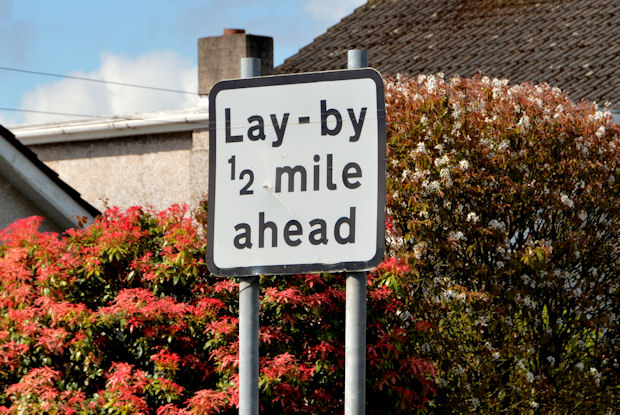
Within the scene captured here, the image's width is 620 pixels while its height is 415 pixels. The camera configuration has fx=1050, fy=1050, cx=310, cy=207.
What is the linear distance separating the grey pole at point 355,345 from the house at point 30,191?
752 cm

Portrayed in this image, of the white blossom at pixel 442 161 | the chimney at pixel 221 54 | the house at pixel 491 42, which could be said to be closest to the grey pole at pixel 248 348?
the white blossom at pixel 442 161

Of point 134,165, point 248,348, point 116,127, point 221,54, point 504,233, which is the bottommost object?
point 248,348

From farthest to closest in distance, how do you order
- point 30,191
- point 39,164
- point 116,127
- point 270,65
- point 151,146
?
point 270,65, point 151,146, point 116,127, point 30,191, point 39,164

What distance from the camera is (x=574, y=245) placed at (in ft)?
29.0

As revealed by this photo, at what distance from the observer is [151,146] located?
17344mm

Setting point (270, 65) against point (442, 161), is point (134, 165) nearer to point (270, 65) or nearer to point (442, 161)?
point (270, 65)

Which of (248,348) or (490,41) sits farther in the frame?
(490,41)

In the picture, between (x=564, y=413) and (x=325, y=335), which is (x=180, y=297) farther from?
(x=564, y=413)

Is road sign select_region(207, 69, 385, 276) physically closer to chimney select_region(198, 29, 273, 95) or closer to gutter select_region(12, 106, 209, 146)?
gutter select_region(12, 106, 209, 146)

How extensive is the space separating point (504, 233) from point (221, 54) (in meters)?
9.43

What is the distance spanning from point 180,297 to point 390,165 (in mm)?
2312

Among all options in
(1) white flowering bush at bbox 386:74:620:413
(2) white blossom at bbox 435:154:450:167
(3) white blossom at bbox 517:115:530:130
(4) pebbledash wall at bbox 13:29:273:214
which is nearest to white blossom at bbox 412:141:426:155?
(1) white flowering bush at bbox 386:74:620:413

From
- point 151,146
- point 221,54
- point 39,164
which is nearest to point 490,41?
point 221,54

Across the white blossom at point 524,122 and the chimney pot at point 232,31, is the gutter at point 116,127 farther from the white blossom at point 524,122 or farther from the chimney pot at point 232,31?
the white blossom at point 524,122
